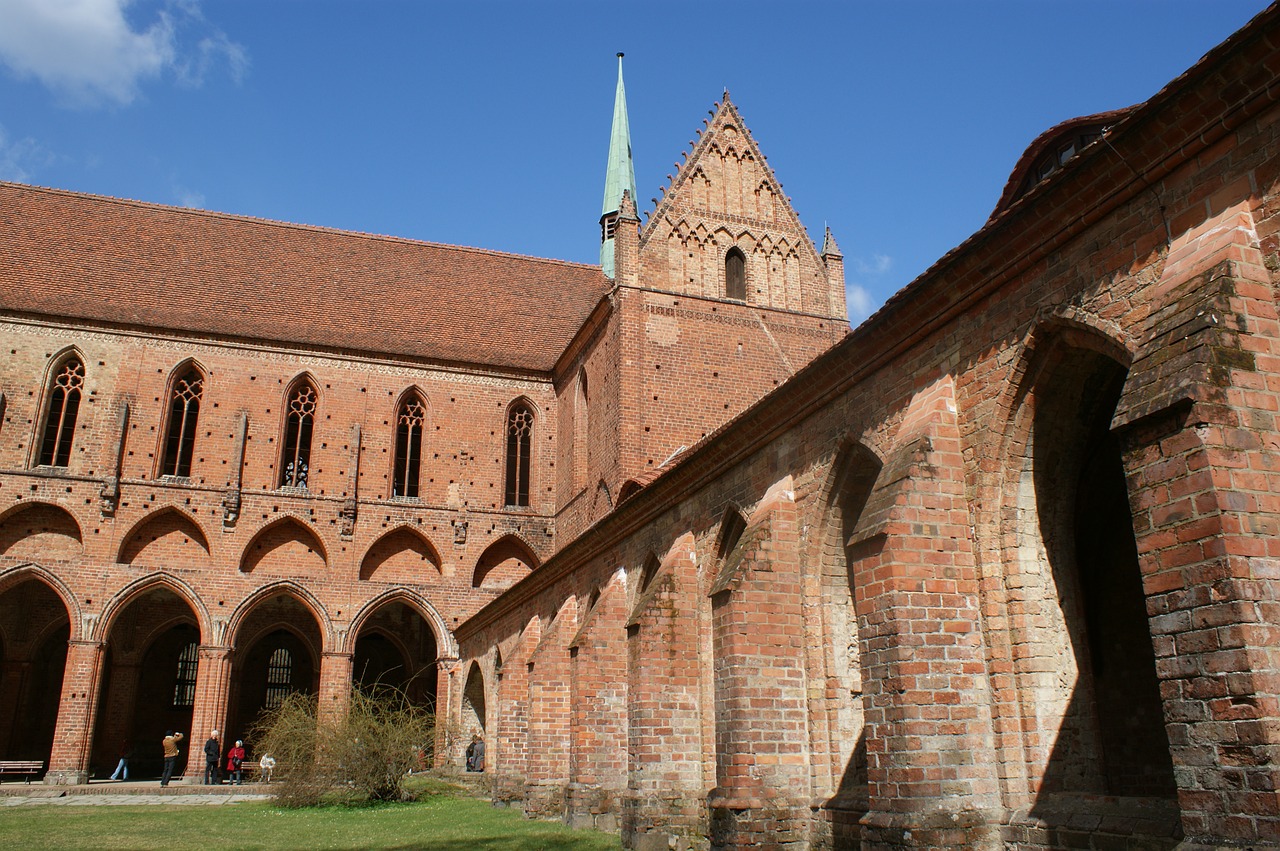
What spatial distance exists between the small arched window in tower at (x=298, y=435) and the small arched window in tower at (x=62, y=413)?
5518 millimetres

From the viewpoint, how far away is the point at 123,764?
27.3m

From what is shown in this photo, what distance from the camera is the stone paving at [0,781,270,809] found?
21.4m

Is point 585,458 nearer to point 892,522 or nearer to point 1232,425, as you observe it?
point 892,522

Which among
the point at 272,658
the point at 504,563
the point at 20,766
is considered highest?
the point at 504,563

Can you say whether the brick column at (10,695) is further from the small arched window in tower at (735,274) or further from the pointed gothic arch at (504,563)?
the small arched window in tower at (735,274)

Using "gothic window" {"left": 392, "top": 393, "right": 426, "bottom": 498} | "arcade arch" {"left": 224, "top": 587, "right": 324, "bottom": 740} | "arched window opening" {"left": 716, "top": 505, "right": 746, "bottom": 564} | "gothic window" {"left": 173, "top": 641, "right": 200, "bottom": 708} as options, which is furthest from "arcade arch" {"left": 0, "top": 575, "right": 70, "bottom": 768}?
"arched window opening" {"left": 716, "top": 505, "right": 746, "bottom": 564}

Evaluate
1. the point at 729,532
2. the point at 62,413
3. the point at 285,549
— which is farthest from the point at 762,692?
the point at 62,413

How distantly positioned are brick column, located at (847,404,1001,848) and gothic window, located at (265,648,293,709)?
29232mm

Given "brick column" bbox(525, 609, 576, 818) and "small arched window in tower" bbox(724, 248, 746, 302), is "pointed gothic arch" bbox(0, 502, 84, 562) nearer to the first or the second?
"brick column" bbox(525, 609, 576, 818)

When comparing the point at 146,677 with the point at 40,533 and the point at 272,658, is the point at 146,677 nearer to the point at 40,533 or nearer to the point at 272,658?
the point at 272,658

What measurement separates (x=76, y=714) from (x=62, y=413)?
8.18 metres

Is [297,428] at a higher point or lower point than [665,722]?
higher

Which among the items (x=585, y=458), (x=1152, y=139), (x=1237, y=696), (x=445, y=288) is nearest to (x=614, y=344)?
(x=585, y=458)

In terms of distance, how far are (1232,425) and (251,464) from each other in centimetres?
2779
